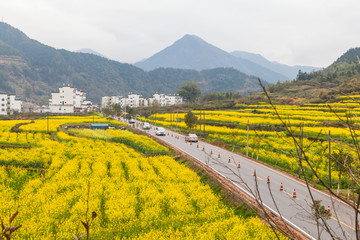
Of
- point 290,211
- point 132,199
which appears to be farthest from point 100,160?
point 290,211

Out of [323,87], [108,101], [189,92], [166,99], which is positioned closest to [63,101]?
[108,101]

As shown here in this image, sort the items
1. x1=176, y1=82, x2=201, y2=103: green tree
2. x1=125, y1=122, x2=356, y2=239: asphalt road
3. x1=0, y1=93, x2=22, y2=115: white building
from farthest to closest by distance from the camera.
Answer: x1=176, y1=82, x2=201, y2=103: green tree → x1=0, y1=93, x2=22, y2=115: white building → x1=125, y1=122, x2=356, y2=239: asphalt road

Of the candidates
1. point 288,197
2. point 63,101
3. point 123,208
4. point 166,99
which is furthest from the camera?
point 166,99

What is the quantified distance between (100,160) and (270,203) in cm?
1606

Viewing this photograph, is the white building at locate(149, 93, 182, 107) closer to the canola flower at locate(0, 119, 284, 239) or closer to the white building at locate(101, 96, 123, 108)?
the white building at locate(101, 96, 123, 108)

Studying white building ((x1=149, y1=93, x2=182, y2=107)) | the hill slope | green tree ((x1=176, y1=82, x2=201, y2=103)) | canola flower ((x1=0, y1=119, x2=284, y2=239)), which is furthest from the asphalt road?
white building ((x1=149, y1=93, x2=182, y2=107))

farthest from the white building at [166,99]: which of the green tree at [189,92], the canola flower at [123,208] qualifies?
the canola flower at [123,208]

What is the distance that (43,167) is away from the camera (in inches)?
912

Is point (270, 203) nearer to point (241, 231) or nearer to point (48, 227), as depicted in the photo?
point (241, 231)

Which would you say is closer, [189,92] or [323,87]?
[323,87]

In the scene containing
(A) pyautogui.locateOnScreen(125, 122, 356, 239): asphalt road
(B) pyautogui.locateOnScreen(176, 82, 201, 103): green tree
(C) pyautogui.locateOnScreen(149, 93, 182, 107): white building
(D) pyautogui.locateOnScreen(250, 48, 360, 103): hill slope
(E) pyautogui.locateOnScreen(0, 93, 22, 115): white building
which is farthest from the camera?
(C) pyautogui.locateOnScreen(149, 93, 182, 107): white building

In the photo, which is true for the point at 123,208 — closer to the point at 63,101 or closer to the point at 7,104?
the point at 7,104

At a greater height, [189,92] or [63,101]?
[189,92]

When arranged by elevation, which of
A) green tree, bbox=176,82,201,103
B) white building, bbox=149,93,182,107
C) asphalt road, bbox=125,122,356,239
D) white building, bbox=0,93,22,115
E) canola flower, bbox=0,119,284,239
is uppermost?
green tree, bbox=176,82,201,103
